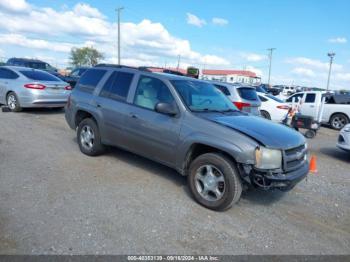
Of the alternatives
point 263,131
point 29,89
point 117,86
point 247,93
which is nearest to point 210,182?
point 263,131

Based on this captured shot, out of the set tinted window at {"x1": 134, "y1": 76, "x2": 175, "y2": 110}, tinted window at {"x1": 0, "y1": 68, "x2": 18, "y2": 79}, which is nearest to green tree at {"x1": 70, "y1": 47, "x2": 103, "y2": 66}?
tinted window at {"x1": 0, "y1": 68, "x2": 18, "y2": 79}

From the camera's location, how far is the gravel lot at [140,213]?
3420 millimetres

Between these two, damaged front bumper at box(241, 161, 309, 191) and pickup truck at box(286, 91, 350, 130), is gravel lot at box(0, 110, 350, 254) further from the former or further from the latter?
pickup truck at box(286, 91, 350, 130)

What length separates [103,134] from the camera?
19.5 ft

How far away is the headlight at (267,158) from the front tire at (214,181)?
35 cm

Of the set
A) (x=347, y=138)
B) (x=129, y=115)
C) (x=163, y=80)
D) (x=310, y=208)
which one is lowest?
Result: (x=310, y=208)

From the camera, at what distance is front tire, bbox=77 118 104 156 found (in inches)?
241

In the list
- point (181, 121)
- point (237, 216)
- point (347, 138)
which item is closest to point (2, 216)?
point (181, 121)

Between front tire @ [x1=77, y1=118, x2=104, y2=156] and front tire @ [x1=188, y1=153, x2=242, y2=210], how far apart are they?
2.36m

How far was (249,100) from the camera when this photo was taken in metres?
10.7

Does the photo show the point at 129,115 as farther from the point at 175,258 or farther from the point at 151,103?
the point at 175,258

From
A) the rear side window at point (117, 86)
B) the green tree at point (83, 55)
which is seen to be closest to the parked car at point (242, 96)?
the rear side window at point (117, 86)

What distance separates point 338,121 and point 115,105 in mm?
12038

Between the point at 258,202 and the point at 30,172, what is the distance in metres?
3.74
